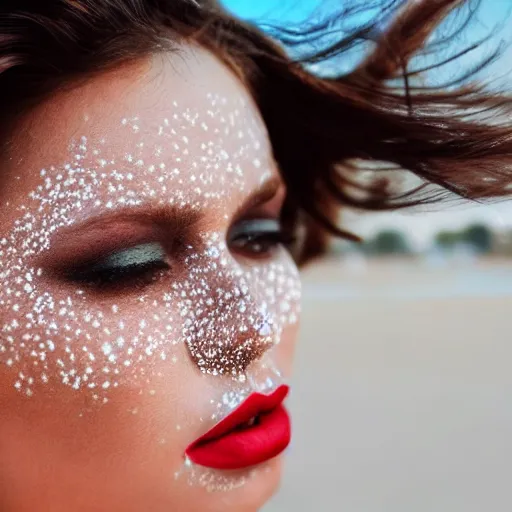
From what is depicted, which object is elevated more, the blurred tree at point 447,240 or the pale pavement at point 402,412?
the blurred tree at point 447,240

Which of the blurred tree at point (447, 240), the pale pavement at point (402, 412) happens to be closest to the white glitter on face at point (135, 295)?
the pale pavement at point (402, 412)

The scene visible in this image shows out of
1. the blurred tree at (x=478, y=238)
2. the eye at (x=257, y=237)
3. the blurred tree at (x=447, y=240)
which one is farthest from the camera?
the blurred tree at (x=447, y=240)

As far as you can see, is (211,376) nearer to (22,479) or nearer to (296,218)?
(22,479)

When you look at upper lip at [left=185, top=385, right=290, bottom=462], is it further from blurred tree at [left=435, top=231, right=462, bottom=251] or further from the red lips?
blurred tree at [left=435, top=231, right=462, bottom=251]

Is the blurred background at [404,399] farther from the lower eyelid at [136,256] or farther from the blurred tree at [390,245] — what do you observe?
the blurred tree at [390,245]

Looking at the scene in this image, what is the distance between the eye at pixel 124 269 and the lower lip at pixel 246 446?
20 cm

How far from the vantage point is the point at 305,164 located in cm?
110

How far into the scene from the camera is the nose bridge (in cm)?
72

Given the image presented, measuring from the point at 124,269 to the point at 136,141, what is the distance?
0.45ft

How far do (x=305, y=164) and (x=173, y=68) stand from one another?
1.29ft

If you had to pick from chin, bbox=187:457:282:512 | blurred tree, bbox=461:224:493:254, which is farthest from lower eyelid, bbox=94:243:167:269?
blurred tree, bbox=461:224:493:254

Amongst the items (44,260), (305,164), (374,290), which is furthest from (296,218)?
(374,290)

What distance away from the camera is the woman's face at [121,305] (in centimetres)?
68

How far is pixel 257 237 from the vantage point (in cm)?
89
